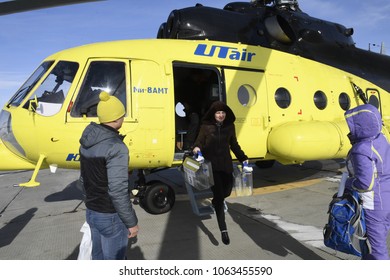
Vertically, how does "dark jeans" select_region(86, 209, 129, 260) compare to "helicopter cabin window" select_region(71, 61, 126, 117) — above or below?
below

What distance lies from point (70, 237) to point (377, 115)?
380 centimetres

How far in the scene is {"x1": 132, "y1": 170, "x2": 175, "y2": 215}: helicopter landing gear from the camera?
16.3 feet

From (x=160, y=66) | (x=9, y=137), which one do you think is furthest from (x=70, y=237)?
(x=160, y=66)

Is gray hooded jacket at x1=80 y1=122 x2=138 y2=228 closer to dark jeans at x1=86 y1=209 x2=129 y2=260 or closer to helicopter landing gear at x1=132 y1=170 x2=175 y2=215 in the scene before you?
dark jeans at x1=86 y1=209 x2=129 y2=260

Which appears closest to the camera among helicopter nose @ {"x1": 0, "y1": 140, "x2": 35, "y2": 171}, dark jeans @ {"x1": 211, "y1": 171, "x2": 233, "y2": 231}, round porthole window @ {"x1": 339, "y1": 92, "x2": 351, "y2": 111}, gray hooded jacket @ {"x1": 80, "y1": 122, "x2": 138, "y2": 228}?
gray hooded jacket @ {"x1": 80, "y1": 122, "x2": 138, "y2": 228}

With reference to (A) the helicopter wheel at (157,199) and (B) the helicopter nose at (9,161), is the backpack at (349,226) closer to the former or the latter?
(A) the helicopter wheel at (157,199)

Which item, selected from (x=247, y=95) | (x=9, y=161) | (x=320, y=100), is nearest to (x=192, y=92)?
(x=247, y=95)

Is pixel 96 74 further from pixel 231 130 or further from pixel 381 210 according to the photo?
pixel 381 210

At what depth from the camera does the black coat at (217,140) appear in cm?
377

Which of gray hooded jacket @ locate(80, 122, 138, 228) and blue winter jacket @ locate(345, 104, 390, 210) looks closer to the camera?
gray hooded jacket @ locate(80, 122, 138, 228)

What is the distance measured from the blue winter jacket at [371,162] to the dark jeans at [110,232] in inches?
70.6

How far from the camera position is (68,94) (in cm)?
443

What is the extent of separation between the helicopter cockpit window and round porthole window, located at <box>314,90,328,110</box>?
15.6ft

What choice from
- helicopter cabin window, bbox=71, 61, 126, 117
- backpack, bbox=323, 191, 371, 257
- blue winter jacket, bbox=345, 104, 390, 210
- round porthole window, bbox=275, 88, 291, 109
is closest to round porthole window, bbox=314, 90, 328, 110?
round porthole window, bbox=275, 88, 291, 109
